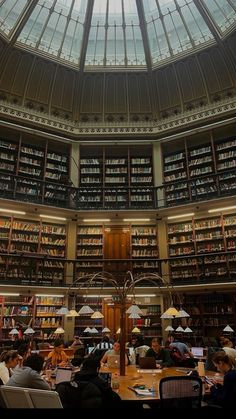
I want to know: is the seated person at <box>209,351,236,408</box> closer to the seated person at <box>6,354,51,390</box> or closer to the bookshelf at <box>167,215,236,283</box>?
the seated person at <box>6,354,51,390</box>

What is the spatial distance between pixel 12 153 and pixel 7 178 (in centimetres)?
102

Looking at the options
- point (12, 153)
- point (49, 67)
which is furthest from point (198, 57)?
point (12, 153)

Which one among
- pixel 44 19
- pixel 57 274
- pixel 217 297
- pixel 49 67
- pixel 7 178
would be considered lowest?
pixel 217 297

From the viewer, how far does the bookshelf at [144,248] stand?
10.1 metres

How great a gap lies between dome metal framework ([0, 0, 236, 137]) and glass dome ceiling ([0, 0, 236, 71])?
0.10ft

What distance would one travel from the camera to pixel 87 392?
7.88 ft

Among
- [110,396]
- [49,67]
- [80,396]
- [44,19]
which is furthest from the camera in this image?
[49,67]

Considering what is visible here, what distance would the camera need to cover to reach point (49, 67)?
11.3 metres

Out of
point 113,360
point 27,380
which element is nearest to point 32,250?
point 113,360

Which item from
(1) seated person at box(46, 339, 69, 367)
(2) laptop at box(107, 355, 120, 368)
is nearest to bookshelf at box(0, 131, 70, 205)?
(1) seated person at box(46, 339, 69, 367)

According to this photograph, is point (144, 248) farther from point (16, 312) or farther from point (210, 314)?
point (16, 312)

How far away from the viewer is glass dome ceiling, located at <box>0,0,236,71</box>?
10.2 meters

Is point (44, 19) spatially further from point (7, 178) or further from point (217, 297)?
point (217, 297)

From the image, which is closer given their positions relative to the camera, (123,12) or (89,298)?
(89,298)
